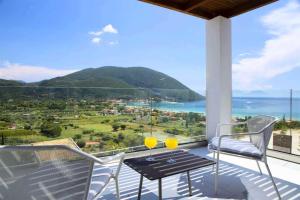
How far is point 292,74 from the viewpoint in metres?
8.61

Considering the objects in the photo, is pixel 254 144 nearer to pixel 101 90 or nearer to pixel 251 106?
pixel 251 106

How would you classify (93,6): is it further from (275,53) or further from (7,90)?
(7,90)

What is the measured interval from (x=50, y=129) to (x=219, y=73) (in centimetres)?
319

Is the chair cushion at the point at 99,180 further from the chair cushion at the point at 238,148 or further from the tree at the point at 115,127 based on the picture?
the tree at the point at 115,127

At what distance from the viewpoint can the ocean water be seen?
13.2 ft

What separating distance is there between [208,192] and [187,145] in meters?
1.99

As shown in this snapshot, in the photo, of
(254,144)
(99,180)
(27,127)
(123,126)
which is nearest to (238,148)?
(254,144)

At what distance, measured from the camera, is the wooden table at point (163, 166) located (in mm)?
1923

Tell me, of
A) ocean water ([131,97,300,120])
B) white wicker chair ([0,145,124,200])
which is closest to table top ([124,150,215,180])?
white wicker chair ([0,145,124,200])

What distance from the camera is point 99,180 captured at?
168cm

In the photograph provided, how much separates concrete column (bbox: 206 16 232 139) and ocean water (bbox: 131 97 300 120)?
0.69 ft

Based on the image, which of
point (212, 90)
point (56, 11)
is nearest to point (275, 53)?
point (212, 90)

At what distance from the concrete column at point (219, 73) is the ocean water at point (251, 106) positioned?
21cm

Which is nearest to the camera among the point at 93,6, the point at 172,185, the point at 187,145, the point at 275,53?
the point at 172,185
